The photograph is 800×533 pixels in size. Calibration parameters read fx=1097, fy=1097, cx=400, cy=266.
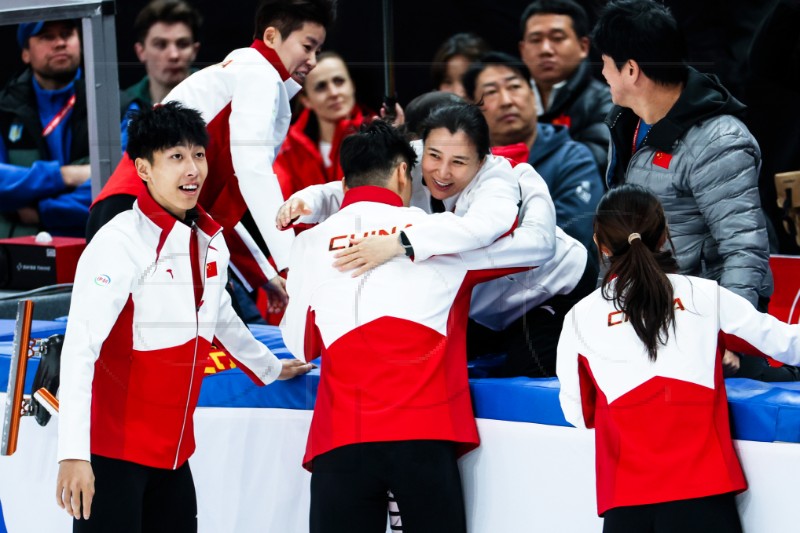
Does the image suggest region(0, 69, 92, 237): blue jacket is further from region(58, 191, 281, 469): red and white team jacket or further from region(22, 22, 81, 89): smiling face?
region(58, 191, 281, 469): red and white team jacket

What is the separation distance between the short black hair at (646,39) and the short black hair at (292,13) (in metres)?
0.73

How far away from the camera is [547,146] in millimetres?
3623

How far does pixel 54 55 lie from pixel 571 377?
9.44 feet

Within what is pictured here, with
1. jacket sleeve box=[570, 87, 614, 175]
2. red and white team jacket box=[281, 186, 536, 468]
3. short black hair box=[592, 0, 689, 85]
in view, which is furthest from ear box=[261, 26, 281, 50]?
jacket sleeve box=[570, 87, 614, 175]

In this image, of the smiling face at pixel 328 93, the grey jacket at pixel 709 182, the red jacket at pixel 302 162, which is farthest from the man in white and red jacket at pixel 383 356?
the smiling face at pixel 328 93

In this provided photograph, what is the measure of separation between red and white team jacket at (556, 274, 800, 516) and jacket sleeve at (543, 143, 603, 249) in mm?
1333

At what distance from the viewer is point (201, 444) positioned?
8.93 ft

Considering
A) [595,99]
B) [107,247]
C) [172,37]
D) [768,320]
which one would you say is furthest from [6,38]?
[768,320]

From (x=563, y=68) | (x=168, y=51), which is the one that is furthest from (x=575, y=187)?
(x=168, y=51)

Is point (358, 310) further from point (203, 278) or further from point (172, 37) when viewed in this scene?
point (172, 37)

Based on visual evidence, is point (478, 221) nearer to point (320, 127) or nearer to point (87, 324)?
point (87, 324)

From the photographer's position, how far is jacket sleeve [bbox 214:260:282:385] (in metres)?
2.42

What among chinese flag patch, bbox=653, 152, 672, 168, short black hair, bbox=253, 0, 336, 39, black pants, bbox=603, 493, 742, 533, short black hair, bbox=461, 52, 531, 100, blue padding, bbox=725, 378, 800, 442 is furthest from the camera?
short black hair, bbox=461, 52, 531, 100

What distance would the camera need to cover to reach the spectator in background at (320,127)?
152 inches
